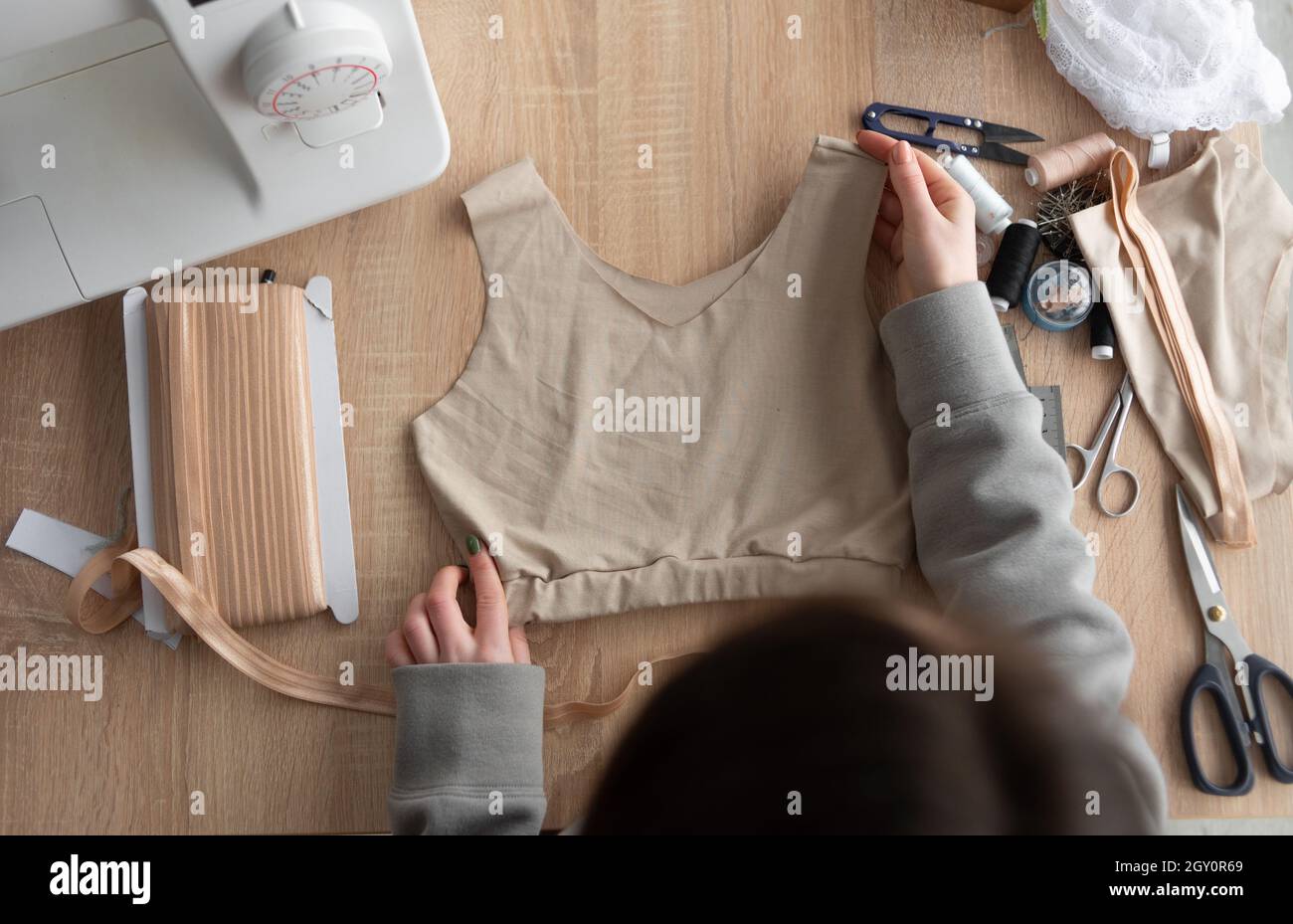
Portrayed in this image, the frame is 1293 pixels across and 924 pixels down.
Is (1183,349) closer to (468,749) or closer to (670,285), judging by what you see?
(670,285)

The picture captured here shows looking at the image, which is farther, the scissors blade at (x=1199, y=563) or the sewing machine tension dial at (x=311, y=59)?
the scissors blade at (x=1199, y=563)

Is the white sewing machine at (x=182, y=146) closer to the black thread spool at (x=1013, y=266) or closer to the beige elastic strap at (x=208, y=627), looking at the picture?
the beige elastic strap at (x=208, y=627)

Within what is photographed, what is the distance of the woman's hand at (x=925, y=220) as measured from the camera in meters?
0.84

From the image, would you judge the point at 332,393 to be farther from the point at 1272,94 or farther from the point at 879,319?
the point at 1272,94

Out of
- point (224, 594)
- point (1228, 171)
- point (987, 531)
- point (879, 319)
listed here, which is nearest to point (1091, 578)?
point (987, 531)

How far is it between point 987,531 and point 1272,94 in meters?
0.49

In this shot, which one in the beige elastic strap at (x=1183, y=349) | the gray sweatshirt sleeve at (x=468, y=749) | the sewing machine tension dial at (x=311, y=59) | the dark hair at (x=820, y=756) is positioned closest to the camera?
the dark hair at (x=820, y=756)

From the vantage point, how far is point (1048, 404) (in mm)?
873

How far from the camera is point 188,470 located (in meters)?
0.81

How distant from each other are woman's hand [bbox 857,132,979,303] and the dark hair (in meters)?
0.43

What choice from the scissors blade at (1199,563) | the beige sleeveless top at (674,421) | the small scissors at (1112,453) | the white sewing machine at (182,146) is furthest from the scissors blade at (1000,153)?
the white sewing machine at (182,146)

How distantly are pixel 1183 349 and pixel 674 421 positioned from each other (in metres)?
0.45

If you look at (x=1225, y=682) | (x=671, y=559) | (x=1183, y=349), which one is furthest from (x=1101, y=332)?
(x=671, y=559)

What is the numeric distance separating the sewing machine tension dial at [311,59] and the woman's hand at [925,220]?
0.43 meters
